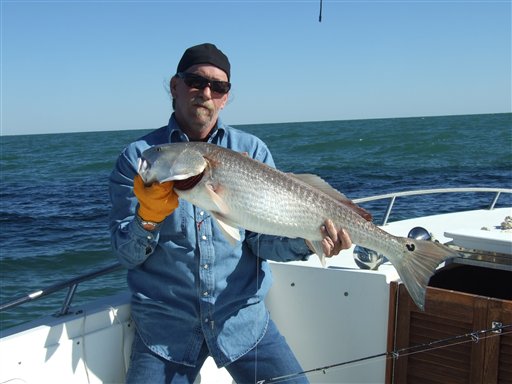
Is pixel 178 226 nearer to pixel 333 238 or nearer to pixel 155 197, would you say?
pixel 155 197

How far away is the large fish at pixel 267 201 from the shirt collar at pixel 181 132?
2.07 ft

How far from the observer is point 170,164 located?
2.90m

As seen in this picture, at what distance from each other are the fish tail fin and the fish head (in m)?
1.20

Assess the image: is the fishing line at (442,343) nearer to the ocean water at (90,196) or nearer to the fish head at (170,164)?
the fish head at (170,164)

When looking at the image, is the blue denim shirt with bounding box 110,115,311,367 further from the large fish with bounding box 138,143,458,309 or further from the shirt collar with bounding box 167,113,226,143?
the large fish with bounding box 138,143,458,309

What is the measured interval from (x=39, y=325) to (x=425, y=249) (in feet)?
7.59

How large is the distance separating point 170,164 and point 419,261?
144 cm

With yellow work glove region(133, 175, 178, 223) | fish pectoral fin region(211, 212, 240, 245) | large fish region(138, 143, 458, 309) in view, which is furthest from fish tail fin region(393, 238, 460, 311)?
yellow work glove region(133, 175, 178, 223)

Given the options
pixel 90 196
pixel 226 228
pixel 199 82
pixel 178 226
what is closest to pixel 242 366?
pixel 178 226

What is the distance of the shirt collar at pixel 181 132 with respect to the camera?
3.65 metres

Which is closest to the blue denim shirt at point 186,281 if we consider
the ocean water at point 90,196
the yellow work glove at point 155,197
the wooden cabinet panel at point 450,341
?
the yellow work glove at point 155,197

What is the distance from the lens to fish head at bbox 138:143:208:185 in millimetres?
2889

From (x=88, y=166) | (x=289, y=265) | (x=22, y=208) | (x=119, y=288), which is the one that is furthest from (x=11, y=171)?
(x=289, y=265)

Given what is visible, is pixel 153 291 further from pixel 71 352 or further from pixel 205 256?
pixel 71 352
